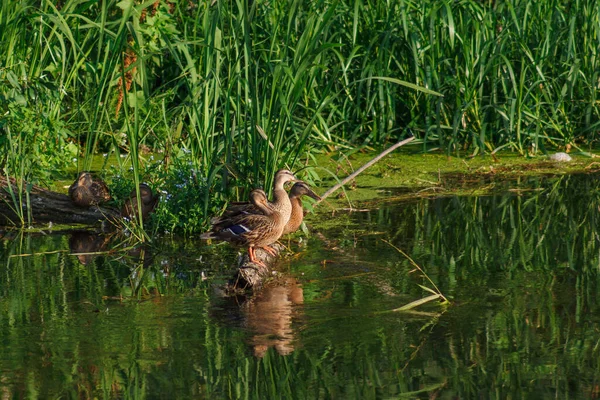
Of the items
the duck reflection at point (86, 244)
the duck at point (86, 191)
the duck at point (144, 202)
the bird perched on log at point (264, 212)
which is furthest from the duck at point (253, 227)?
the duck at point (86, 191)

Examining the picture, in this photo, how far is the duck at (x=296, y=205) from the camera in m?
7.85

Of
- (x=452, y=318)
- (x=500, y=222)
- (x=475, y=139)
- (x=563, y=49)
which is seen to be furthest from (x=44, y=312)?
(x=563, y=49)

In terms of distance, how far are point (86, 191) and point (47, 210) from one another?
1.33ft

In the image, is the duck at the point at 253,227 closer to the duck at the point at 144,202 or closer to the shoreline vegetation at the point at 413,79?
the duck at the point at 144,202

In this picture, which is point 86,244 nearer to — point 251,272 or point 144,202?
point 144,202

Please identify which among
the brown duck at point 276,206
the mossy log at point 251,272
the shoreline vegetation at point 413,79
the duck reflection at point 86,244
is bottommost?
the mossy log at point 251,272

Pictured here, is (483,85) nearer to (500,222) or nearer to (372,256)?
(500,222)

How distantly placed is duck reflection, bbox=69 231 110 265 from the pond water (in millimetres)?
24

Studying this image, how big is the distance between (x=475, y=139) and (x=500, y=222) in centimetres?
258

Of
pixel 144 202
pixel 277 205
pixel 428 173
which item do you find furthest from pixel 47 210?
pixel 428 173

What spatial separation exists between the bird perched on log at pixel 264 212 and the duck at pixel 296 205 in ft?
0.53

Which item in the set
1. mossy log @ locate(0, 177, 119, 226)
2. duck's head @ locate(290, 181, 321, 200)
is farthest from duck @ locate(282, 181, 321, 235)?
mossy log @ locate(0, 177, 119, 226)

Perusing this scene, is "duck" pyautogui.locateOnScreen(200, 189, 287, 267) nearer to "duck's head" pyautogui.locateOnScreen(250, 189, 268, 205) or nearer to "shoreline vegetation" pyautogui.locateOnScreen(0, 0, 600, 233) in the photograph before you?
"duck's head" pyautogui.locateOnScreen(250, 189, 268, 205)

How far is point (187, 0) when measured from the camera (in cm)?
1195
